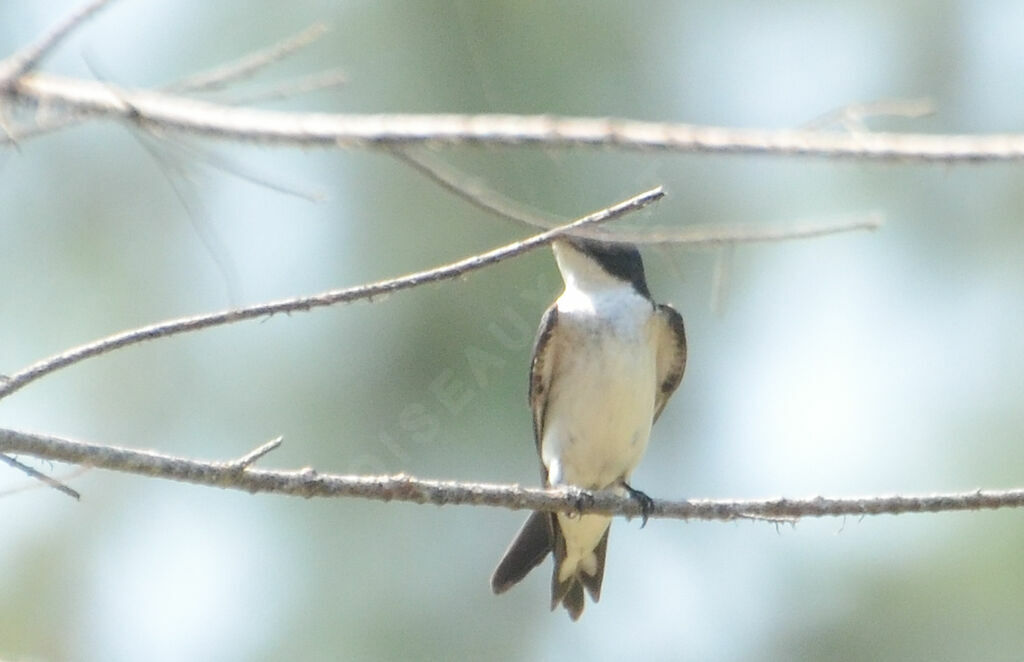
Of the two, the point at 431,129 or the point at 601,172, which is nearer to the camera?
the point at 431,129

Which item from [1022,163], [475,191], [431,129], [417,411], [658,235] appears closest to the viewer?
[1022,163]

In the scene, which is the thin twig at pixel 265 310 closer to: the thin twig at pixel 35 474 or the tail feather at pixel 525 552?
the thin twig at pixel 35 474

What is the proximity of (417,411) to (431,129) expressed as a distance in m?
3.68

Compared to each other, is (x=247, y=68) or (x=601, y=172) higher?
(x=247, y=68)

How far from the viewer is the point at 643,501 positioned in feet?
10.5

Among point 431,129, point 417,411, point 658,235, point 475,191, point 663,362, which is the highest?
point 431,129

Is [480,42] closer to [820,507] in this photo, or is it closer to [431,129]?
[820,507]

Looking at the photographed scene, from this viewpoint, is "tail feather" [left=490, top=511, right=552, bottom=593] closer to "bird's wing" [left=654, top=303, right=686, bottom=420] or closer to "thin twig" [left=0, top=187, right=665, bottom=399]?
"bird's wing" [left=654, top=303, right=686, bottom=420]

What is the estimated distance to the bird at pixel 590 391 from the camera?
3.62 m

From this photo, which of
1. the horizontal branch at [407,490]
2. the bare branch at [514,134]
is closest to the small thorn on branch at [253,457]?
the horizontal branch at [407,490]

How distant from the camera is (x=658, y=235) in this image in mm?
1549

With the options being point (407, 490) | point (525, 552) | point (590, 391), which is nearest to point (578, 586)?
point (525, 552)

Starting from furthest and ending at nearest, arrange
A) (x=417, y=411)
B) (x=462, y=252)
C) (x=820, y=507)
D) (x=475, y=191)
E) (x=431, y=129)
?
(x=417, y=411) → (x=462, y=252) → (x=820, y=507) → (x=475, y=191) → (x=431, y=129)

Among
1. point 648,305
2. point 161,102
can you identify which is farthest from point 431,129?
point 648,305
